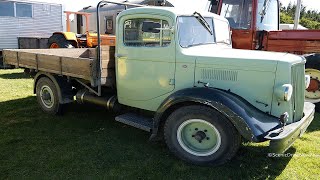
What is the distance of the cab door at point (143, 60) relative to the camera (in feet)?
14.1

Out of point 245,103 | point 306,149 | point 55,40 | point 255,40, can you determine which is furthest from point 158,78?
point 55,40

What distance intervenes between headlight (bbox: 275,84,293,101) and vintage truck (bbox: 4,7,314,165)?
12 millimetres

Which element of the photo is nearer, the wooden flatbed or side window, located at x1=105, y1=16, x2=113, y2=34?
the wooden flatbed

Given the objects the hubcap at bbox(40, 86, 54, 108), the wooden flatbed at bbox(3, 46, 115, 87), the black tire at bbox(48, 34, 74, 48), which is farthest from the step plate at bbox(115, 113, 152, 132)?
the black tire at bbox(48, 34, 74, 48)

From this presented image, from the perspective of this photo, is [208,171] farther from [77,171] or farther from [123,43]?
[123,43]

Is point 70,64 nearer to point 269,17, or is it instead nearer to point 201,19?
point 201,19

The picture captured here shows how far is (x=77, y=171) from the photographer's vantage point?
12.4 ft

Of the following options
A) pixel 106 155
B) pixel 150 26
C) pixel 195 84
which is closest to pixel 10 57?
pixel 106 155

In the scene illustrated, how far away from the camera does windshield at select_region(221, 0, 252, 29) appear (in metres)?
6.94

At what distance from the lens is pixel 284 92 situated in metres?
3.65

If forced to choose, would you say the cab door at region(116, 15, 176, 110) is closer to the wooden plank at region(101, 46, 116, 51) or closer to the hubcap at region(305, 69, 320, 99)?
the wooden plank at region(101, 46, 116, 51)

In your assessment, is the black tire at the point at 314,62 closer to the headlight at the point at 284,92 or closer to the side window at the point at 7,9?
the headlight at the point at 284,92

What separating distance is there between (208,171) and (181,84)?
1.26 metres

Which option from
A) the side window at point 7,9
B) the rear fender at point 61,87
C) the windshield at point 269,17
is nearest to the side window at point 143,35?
the rear fender at point 61,87
